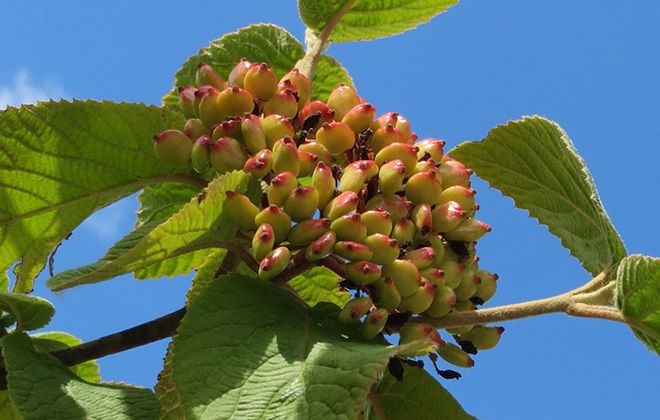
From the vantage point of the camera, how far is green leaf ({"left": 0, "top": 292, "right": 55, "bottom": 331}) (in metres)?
2.51

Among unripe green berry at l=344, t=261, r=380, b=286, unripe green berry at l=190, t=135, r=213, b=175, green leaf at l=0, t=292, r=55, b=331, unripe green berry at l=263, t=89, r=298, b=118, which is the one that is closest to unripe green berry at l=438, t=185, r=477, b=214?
unripe green berry at l=344, t=261, r=380, b=286

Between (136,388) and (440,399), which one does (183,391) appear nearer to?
(136,388)

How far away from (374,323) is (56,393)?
771 mm

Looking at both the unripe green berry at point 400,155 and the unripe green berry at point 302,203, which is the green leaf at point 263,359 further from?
the unripe green berry at point 400,155

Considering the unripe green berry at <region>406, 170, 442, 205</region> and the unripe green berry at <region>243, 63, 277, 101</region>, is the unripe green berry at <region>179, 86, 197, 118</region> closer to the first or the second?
the unripe green berry at <region>243, 63, 277, 101</region>

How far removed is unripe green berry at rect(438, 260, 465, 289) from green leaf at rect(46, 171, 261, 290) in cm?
47

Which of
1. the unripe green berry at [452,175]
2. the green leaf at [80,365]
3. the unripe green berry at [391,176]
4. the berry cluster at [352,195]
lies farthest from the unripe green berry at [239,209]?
the green leaf at [80,365]

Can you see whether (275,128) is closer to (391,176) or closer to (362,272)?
(391,176)

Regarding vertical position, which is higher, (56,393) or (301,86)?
(301,86)

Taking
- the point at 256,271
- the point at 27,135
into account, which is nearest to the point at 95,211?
the point at 27,135

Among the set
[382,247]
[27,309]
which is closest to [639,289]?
[382,247]

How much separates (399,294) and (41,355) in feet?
3.07

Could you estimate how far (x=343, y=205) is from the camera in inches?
85.3

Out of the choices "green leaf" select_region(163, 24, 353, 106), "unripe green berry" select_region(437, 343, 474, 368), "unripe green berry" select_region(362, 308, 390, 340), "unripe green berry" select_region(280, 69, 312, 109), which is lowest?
"unripe green berry" select_region(362, 308, 390, 340)
